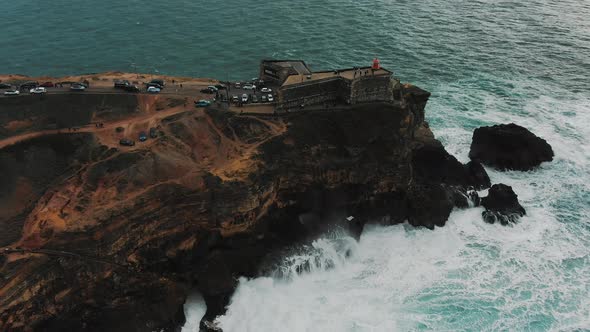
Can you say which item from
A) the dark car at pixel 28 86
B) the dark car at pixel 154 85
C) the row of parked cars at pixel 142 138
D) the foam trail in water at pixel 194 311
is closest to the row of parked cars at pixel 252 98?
the dark car at pixel 154 85

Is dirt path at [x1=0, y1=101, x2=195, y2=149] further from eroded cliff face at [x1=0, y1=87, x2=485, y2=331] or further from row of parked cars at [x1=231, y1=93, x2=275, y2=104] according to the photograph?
row of parked cars at [x1=231, y1=93, x2=275, y2=104]

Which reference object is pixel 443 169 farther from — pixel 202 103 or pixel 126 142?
pixel 126 142

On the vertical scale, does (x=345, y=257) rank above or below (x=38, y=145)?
below

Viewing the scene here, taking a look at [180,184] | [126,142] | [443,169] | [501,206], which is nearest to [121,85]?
[126,142]

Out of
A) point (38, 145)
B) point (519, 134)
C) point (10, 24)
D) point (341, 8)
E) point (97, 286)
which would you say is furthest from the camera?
point (341, 8)

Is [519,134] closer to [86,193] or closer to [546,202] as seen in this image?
[546,202]

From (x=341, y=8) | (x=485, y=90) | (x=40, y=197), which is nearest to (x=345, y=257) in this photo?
(x=40, y=197)

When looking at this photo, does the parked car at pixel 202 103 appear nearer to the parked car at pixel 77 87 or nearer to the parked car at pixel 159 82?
the parked car at pixel 159 82
